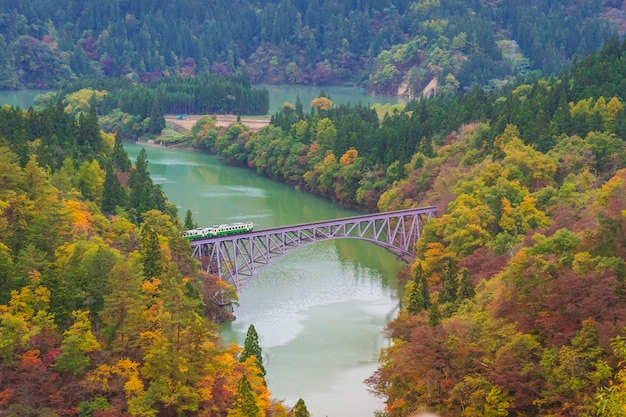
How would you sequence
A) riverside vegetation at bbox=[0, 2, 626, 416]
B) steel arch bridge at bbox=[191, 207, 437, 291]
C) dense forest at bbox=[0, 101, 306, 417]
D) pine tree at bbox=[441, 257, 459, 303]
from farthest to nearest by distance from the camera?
steel arch bridge at bbox=[191, 207, 437, 291] → pine tree at bbox=[441, 257, 459, 303] → dense forest at bbox=[0, 101, 306, 417] → riverside vegetation at bbox=[0, 2, 626, 416]

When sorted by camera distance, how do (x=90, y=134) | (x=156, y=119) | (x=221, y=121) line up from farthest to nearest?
(x=221, y=121), (x=156, y=119), (x=90, y=134)

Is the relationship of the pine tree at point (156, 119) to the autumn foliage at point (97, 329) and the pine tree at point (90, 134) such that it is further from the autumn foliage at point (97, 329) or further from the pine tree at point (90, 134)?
the autumn foliage at point (97, 329)

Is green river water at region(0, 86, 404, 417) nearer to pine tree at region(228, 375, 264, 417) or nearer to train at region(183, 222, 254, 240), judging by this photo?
train at region(183, 222, 254, 240)

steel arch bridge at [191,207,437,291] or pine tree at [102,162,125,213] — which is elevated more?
pine tree at [102,162,125,213]

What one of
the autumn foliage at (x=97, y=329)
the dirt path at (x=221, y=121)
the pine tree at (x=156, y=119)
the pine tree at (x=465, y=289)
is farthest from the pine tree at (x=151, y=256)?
the pine tree at (x=156, y=119)

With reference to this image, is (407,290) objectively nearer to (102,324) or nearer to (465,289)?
(465,289)

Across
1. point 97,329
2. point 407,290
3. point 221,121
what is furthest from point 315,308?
point 221,121

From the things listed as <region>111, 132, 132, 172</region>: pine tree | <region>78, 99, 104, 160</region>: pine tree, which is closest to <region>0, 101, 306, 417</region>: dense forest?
<region>111, 132, 132, 172</region>: pine tree
